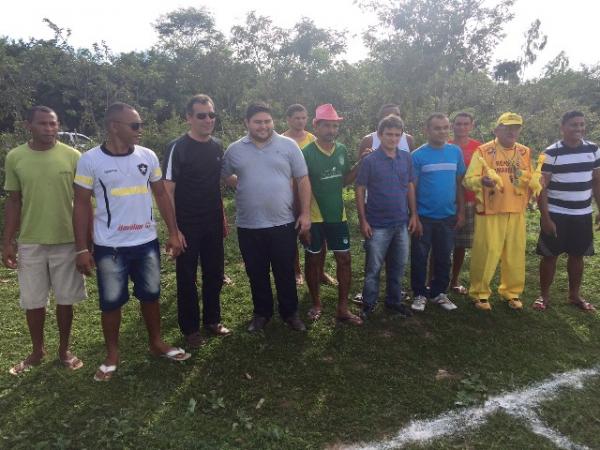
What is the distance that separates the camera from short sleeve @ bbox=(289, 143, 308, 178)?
3.71 m

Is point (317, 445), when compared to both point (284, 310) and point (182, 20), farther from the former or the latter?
point (182, 20)

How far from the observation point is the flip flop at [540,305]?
4418 mm

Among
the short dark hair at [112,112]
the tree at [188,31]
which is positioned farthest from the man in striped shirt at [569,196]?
the tree at [188,31]

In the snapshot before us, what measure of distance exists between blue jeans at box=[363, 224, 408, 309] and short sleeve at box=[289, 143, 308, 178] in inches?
32.3

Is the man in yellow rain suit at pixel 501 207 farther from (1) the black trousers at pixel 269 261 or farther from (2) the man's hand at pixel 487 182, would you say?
(1) the black trousers at pixel 269 261

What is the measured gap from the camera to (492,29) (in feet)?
61.2

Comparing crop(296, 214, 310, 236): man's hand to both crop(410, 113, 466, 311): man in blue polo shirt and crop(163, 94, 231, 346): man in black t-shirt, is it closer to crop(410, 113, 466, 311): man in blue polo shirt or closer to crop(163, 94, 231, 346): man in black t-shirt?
crop(163, 94, 231, 346): man in black t-shirt

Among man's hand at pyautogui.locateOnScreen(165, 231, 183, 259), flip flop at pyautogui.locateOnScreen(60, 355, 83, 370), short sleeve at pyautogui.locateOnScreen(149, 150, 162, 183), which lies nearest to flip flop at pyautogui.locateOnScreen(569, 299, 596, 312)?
man's hand at pyautogui.locateOnScreen(165, 231, 183, 259)

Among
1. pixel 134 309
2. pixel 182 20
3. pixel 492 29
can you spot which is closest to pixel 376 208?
pixel 134 309

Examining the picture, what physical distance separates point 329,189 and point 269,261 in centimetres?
80

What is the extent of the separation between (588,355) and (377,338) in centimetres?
162

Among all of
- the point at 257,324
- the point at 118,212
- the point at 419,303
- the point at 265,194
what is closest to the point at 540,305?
the point at 419,303

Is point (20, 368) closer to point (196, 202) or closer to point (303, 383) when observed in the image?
point (196, 202)

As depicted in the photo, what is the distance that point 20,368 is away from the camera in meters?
3.44
